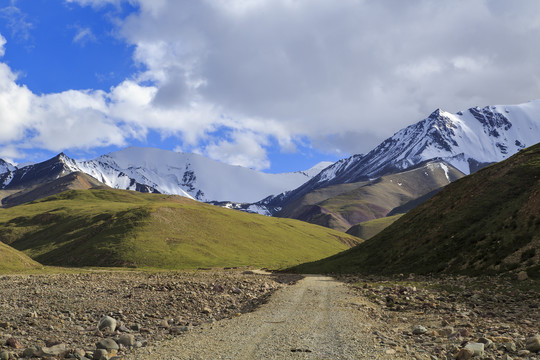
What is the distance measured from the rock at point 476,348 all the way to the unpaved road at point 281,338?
345 centimetres

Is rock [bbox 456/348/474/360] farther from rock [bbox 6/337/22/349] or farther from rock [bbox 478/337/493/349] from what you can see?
rock [bbox 6/337/22/349]

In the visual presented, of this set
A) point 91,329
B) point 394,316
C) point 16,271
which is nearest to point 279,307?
point 394,316

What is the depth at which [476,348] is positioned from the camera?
16406 millimetres

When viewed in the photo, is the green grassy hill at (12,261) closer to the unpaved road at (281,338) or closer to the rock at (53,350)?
the rock at (53,350)

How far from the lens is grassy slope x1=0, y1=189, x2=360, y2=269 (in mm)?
120438

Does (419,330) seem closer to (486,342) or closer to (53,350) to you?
(486,342)

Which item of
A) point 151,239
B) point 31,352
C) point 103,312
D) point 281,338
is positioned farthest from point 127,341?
point 151,239

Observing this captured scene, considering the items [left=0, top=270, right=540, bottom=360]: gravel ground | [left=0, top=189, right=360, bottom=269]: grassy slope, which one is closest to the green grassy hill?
[left=0, top=189, right=360, bottom=269]: grassy slope

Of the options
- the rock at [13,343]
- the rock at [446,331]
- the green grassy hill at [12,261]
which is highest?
the green grassy hill at [12,261]

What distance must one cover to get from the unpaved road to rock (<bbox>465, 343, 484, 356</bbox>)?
3.45 m

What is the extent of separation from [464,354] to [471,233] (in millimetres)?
46915

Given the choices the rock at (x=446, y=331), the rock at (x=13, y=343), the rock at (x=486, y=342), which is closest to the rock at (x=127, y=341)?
the rock at (x=13, y=343)

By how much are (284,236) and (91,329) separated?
167m

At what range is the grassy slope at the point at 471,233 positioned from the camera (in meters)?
47.1
